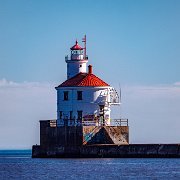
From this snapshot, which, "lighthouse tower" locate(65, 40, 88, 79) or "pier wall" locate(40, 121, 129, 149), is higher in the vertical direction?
"lighthouse tower" locate(65, 40, 88, 79)

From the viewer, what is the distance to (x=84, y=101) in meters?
84.5

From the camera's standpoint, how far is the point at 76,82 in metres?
84.9

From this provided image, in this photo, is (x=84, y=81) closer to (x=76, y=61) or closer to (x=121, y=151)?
(x=76, y=61)

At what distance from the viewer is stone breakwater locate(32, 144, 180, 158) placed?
78938mm

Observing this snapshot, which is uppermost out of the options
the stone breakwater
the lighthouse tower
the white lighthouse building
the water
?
the lighthouse tower

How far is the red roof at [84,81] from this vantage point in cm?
8462

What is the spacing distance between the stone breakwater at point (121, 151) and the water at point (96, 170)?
0.59 metres

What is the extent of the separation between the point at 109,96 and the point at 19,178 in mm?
22103

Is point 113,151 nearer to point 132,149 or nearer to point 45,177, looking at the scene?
point 132,149

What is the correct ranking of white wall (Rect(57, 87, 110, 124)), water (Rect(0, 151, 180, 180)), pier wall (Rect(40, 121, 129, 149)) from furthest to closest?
white wall (Rect(57, 87, 110, 124))
pier wall (Rect(40, 121, 129, 149))
water (Rect(0, 151, 180, 180))

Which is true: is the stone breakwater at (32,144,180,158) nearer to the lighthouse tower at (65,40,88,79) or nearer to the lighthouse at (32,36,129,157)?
the lighthouse at (32,36,129,157)

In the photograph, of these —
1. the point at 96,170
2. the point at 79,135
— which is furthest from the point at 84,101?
the point at 96,170

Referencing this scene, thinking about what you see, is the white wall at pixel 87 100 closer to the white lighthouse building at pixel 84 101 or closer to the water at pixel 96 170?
the white lighthouse building at pixel 84 101

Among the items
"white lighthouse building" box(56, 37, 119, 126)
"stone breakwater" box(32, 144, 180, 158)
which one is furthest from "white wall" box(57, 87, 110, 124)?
"stone breakwater" box(32, 144, 180, 158)
